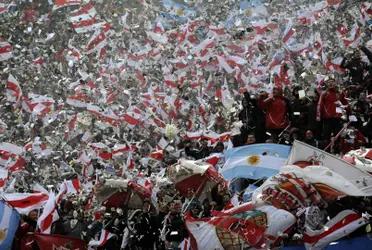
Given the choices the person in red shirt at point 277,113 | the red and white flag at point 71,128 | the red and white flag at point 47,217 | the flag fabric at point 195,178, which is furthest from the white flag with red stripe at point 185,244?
the red and white flag at point 71,128

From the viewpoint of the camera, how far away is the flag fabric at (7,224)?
40.6 ft

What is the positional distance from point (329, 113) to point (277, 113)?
999mm

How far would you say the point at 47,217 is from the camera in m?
12.7

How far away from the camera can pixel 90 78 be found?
92.2 ft

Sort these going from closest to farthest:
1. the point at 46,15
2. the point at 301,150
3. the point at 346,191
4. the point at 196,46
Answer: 1. the point at 346,191
2. the point at 301,150
3. the point at 196,46
4. the point at 46,15

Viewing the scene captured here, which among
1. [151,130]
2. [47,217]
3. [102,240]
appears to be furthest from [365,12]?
[47,217]

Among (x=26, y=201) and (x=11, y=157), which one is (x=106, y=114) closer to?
(x=11, y=157)

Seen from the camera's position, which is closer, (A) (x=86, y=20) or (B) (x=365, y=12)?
(B) (x=365, y=12)

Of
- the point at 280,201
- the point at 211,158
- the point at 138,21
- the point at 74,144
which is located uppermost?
the point at 280,201

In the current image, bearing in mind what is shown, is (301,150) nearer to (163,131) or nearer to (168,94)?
(163,131)

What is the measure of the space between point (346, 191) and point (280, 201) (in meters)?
0.85

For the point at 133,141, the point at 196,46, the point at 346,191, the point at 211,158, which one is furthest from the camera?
the point at 196,46

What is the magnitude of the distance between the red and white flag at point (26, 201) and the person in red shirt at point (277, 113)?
15.0 feet

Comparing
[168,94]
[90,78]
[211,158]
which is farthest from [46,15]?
[211,158]
